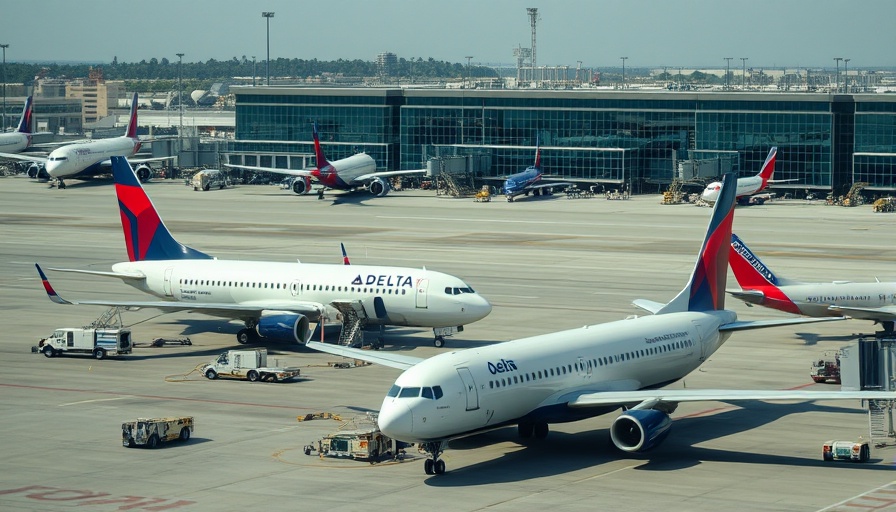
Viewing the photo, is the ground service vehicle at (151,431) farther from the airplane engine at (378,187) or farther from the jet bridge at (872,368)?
the airplane engine at (378,187)

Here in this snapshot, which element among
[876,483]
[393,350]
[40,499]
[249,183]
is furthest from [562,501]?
[249,183]

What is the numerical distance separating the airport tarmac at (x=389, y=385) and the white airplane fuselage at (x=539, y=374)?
5.47 ft

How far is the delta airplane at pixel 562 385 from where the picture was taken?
3906 centimetres

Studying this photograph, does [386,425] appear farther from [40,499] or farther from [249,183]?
[249,183]

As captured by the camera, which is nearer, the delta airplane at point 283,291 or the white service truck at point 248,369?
the white service truck at point 248,369

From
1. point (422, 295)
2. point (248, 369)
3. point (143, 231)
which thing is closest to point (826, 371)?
point (422, 295)

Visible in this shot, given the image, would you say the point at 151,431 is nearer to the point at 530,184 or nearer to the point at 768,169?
the point at 530,184

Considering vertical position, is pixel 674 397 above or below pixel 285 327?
above

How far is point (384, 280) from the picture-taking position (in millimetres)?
64125

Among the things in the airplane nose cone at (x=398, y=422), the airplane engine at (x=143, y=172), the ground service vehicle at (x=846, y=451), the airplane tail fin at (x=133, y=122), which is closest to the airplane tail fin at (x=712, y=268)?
the ground service vehicle at (x=846, y=451)

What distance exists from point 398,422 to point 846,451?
14.2m

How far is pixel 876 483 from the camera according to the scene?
38.3 metres

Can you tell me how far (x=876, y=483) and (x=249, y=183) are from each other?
145129 millimetres

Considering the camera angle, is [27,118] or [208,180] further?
[27,118]
